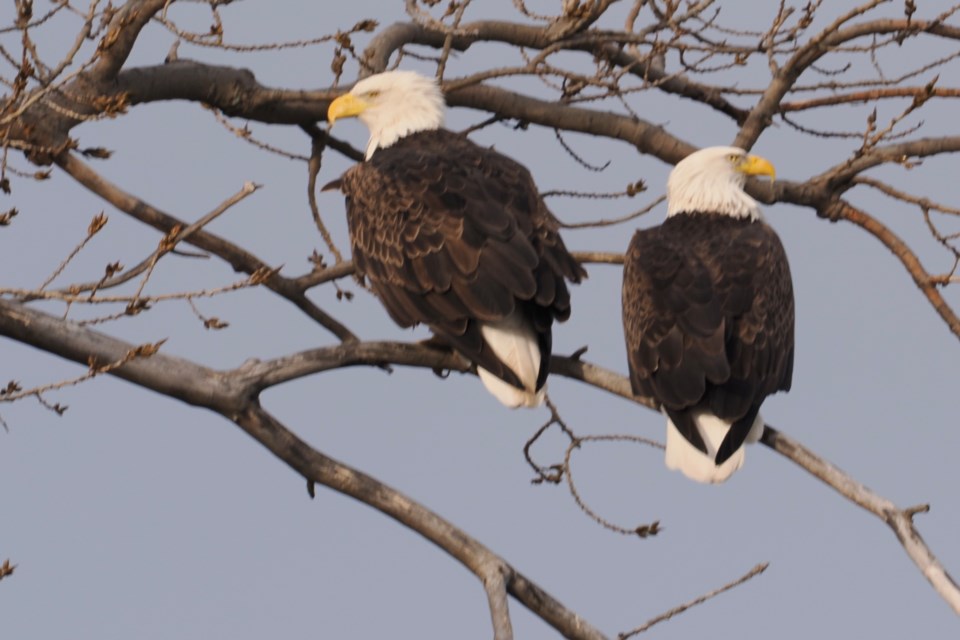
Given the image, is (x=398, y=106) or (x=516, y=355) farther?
(x=398, y=106)

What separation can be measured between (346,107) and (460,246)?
1.32 metres

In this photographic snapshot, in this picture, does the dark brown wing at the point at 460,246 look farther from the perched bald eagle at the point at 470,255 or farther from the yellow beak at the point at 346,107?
the yellow beak at the point at 346,107

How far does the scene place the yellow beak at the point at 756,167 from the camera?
23.5 ft

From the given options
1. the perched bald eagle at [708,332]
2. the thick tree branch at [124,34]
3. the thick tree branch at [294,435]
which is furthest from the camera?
the thick tree branch at [124,34]

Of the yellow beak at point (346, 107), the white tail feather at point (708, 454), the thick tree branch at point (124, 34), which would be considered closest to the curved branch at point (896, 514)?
the white tail feather at point (708, 454)

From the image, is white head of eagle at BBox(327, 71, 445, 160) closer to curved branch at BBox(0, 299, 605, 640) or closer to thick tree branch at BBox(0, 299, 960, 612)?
thick tree branch at BBox(0, 299, 960, 612)

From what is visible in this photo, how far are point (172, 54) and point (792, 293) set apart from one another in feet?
9.24

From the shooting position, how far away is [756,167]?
717 centimetres

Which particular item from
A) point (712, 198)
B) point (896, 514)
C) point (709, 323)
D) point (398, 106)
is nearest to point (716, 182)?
point (712, 198)

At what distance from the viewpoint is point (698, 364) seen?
5.92m

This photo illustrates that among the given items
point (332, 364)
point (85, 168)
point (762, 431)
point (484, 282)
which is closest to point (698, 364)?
point (762, 431)

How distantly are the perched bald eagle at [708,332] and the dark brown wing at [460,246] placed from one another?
332 mm

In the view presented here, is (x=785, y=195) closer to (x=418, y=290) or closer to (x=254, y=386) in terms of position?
(x=418, y=290)

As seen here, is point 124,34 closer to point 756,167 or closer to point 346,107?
point 346,107
